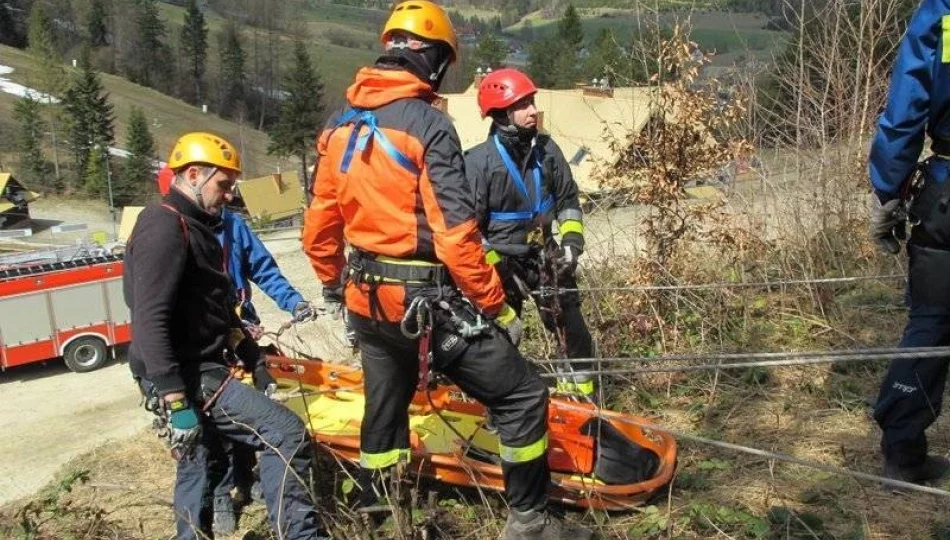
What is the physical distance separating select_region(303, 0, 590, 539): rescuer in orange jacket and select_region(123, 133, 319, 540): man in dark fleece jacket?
1.95ft

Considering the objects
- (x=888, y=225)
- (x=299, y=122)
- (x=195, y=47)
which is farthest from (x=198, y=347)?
(x=195, y=47)

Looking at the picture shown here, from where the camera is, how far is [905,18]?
22.9 feet

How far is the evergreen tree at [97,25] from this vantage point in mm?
80938

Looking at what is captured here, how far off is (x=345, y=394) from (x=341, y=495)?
97 cm

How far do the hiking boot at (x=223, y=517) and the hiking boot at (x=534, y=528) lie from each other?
164 centimetres

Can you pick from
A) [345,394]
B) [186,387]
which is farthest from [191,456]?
[345,394]

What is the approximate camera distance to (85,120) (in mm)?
47906

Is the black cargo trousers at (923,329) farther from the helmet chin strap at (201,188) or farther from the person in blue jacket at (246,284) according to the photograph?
the person in blue jacket at (246,284)

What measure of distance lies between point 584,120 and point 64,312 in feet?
Answer: 49.2

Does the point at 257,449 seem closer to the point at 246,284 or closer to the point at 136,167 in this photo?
the point at 246,284

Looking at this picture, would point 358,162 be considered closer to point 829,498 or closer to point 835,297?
point 829,498

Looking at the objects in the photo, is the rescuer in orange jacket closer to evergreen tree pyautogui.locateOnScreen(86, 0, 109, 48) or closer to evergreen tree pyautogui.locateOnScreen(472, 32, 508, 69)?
evergreen tree pyautogui.locateOnScreen(472, 32, 508, 69)

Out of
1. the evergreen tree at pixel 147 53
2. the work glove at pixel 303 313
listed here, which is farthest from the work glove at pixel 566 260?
the evergreen tree at pixel 147 53

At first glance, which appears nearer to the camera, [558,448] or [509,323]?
[509,323]
